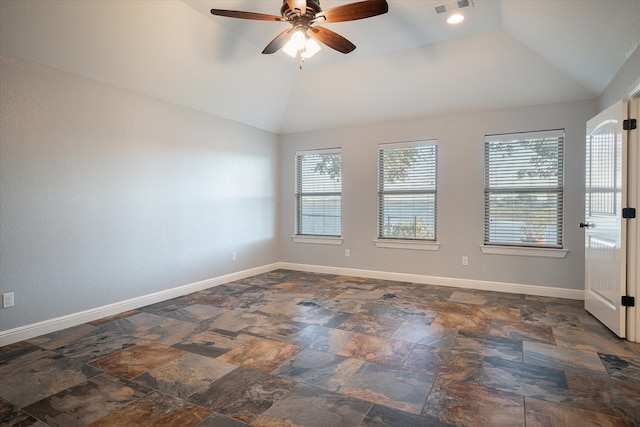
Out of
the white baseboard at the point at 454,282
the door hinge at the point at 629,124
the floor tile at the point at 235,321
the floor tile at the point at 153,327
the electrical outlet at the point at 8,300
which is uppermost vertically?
the door hinge at the point at 629,124

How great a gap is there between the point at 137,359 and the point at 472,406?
7.82ft

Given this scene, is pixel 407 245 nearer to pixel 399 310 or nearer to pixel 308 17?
pixel 399 310

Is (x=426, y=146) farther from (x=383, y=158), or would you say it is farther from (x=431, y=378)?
(x=431, y=378)

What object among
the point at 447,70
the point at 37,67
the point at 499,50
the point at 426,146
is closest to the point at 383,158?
the point at 426,146

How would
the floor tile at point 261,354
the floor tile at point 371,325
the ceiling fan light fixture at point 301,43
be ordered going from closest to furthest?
the floor tile at point 261,354, the ceiling fan light fixture at point 301,43, the floor tile at point 371,325

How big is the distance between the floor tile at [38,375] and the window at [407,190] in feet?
13.9

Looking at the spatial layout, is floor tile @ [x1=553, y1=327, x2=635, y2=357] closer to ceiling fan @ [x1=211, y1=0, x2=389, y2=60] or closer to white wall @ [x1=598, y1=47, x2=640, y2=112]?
white wall @ [x1=598, y1=47, x2=640, y2=112]

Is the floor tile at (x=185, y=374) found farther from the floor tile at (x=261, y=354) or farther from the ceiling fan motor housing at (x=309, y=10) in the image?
the ceiling fan motor housing at (x=309, y=10)

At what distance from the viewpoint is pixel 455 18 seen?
11.7ft

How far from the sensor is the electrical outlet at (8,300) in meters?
2.97

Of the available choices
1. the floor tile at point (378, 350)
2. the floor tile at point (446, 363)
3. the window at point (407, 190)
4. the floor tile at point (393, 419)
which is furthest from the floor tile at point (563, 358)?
the window at point (407, 190)

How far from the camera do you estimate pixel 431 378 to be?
2.39 m

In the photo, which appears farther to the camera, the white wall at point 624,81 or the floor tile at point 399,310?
the floor tile at point 399,310

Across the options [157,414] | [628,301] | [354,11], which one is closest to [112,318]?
[157,414]
